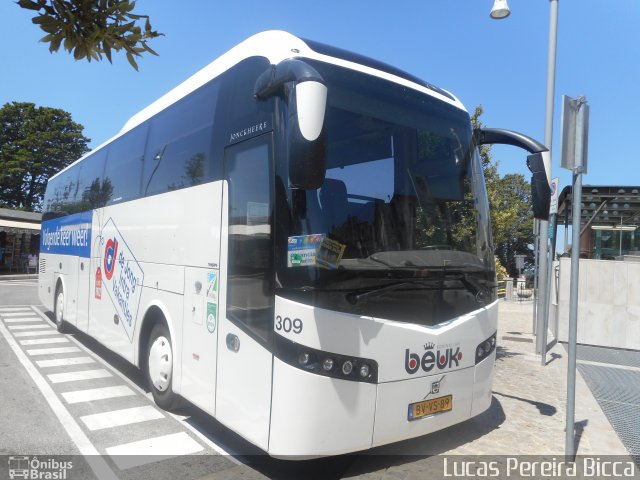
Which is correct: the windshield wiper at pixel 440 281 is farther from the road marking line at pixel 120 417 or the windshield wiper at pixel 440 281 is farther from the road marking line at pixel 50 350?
the road marking line at pixel 50 350

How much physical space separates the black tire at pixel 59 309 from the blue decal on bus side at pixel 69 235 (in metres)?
0.88

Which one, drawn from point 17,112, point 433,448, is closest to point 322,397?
point 433,448

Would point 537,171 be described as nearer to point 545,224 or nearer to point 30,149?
point 545,224

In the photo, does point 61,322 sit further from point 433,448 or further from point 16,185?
point 16,185

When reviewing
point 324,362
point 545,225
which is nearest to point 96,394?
point 324,362

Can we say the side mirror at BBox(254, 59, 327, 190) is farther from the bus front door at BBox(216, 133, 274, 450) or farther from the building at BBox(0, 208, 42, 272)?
the building at BBox(0, 208, 42, 272)

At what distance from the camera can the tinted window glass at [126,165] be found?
21.8 ft

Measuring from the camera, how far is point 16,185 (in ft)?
140

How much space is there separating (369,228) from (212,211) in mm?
1700

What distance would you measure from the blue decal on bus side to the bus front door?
17.4 ft

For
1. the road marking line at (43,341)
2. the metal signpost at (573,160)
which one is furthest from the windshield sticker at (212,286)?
the road marking line at (43,341)

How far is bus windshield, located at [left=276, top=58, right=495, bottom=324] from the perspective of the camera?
3541 mm

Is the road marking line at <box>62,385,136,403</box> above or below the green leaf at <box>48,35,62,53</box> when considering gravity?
below

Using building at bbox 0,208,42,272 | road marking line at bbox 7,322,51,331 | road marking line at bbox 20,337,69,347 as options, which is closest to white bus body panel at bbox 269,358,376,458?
road marking line at bbox 20,337,69,347
